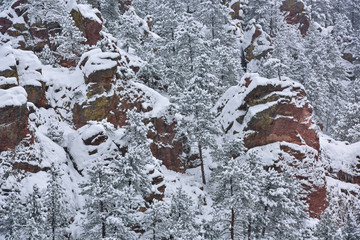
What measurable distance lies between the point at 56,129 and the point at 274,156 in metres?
22.9

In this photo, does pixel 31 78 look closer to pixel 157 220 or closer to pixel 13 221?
pixel 13 221

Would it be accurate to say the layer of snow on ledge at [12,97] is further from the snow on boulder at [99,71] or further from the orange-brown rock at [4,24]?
the orange-brown rock at [4,24]

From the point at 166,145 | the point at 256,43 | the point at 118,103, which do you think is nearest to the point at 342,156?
the point at 166,145

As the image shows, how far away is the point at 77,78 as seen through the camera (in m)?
31.9

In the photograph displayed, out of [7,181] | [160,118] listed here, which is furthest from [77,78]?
[7,181]

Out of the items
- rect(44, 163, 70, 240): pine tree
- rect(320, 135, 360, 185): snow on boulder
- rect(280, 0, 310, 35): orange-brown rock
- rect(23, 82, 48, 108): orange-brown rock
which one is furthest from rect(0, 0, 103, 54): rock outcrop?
rect(280, 0, 310, 35): orange-brown rock

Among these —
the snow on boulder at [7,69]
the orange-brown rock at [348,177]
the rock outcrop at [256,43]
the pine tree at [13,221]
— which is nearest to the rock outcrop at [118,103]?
the snow on boulder at [7,69]

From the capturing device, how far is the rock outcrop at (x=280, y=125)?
99.6ft

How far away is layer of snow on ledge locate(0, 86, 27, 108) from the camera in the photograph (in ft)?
76.1

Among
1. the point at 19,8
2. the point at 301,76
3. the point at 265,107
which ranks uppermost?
the point at 19,8

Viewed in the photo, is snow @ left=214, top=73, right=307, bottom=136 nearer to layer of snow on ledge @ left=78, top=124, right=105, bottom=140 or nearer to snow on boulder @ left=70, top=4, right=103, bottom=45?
layer of snow on ledge @ left=78, top=124, right=105, bottom=140

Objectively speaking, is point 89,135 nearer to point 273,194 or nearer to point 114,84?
point 114,84

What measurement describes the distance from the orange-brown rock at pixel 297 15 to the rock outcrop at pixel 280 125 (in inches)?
1795

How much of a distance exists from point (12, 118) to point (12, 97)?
1.85m
